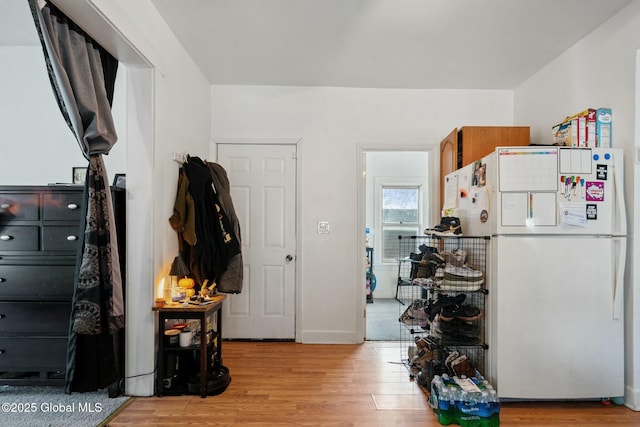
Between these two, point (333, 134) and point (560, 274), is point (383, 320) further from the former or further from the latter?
point (560, 274)

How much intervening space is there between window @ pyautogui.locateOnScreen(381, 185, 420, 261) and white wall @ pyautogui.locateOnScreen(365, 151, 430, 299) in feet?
0.33

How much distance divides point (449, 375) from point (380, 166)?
13.3 ft

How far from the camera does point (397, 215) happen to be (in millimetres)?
6129

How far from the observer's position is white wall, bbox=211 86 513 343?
3.78 meters

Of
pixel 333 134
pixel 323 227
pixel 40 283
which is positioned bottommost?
pixel 40 283

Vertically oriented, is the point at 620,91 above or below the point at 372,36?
below

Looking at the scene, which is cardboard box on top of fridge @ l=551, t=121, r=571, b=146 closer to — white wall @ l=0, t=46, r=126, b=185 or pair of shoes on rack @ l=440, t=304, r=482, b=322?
pair of shoes on rack @ l=440, t=304, r=482, b=322

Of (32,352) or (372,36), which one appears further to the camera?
(372,36)

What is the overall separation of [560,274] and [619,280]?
0.37 m

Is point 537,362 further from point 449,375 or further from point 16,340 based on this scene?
point 16,340

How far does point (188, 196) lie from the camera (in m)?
2.83

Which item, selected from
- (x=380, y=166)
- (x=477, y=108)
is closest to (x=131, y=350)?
(x=477, y=108)

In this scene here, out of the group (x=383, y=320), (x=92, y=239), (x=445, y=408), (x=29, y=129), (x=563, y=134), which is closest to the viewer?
(x=92, y=239)

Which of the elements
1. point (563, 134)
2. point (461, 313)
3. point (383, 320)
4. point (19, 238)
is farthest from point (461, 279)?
point (19, 238)
